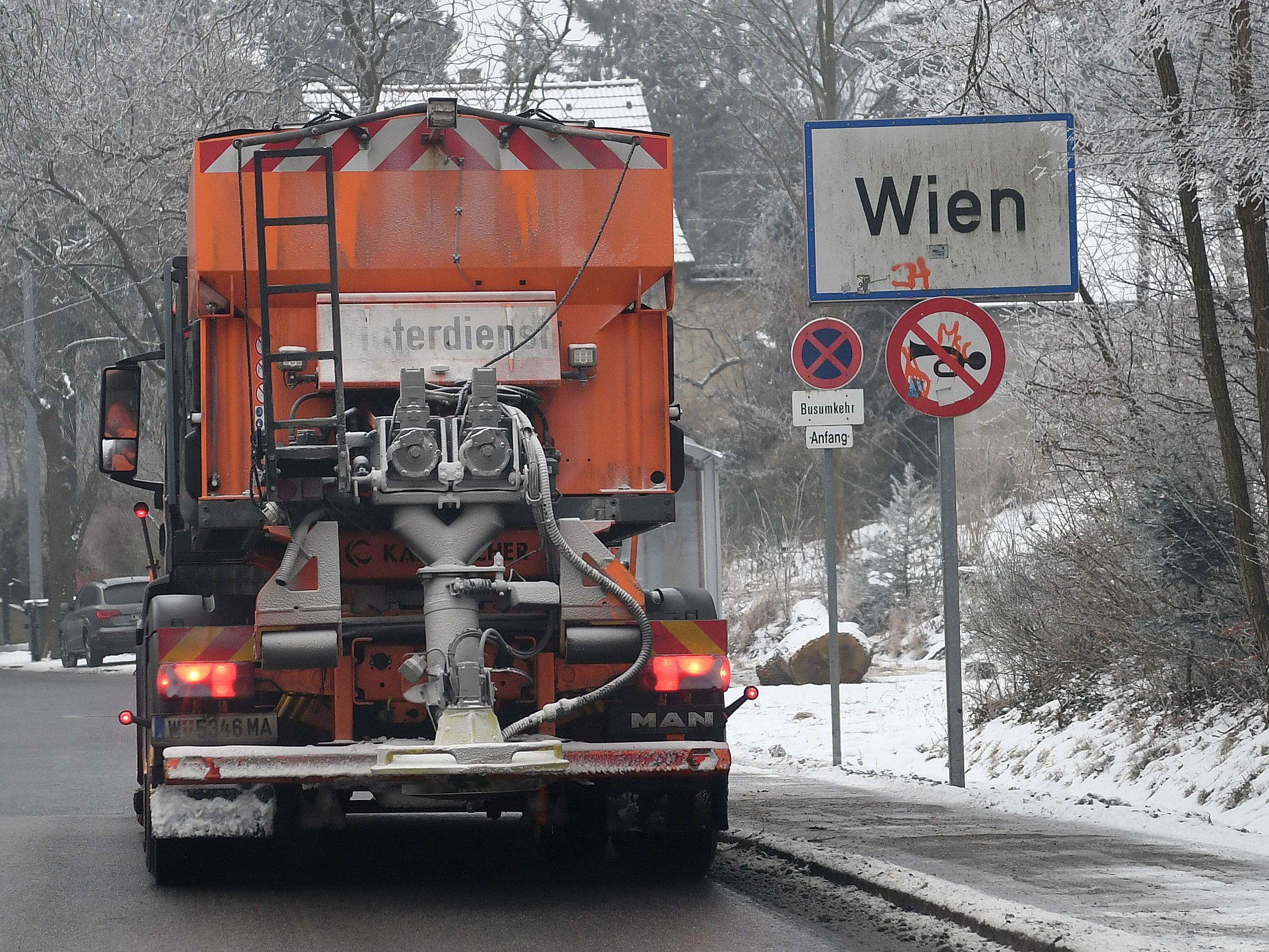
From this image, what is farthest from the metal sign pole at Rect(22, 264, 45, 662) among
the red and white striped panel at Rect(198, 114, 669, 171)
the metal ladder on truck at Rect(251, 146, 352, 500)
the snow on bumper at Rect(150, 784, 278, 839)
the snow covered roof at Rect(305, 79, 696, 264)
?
the snow on bumper at Rect(150, 784, 278, 839)

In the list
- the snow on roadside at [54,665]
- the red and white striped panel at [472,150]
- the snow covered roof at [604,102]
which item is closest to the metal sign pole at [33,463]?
the snow on roadside at [54,665]

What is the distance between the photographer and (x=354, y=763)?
635 centimetres

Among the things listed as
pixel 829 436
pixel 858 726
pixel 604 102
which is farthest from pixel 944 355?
pixel 604 102

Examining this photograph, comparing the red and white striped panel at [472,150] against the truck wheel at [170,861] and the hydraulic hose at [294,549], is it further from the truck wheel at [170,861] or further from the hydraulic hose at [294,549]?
the truck wheel at [170,861]

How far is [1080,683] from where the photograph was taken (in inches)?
483

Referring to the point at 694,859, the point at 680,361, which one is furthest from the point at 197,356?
the point at 680,361

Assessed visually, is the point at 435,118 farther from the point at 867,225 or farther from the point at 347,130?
the point at 867,225

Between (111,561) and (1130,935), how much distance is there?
39.6m

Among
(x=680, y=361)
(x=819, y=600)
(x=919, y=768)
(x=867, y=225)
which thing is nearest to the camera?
(x=867, y=225)

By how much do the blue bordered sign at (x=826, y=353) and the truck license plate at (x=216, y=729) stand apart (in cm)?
606

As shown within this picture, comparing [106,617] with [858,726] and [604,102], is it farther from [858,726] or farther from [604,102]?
[604,102]

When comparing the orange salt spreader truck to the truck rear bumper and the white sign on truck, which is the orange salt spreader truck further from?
the white sign on truck

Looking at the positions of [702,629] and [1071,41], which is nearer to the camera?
[702,629]

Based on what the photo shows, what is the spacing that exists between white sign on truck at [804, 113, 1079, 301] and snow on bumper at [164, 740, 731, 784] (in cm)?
392
